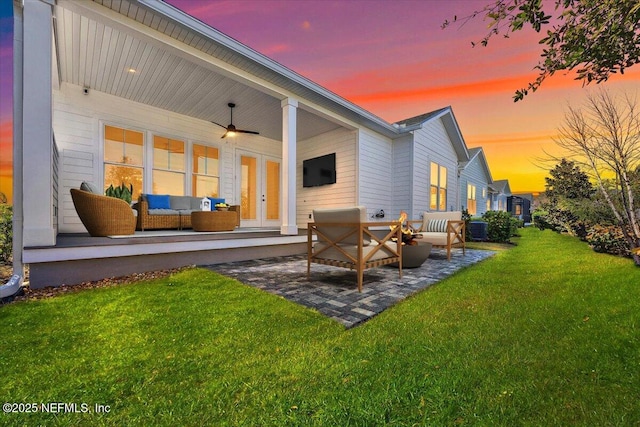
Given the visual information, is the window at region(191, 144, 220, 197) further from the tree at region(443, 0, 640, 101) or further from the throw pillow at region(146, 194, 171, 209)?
the tree at region(443, 0, 640, 101)

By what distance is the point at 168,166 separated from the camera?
6.76m

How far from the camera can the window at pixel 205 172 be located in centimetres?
721

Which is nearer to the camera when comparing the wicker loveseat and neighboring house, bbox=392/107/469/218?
the wicker loveseat

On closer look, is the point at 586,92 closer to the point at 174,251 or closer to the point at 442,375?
the point at 442,375

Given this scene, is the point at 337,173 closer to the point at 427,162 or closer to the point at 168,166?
the point at 427,162

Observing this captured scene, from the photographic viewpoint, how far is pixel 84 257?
307cm

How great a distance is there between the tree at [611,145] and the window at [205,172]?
26.3ft

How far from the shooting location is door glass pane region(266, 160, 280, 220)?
29.2ft

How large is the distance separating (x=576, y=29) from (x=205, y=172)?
24.7ft

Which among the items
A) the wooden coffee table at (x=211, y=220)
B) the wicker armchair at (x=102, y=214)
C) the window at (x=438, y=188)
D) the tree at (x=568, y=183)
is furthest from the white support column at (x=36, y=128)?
the window at (x=438, y=188)

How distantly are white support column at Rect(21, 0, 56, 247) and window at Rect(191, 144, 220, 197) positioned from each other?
4.19m

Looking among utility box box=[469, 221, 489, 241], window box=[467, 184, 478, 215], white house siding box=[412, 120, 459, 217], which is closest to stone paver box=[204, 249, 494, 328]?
white house siding box=[412, 120, 459, 217]

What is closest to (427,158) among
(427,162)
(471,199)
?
(427,162)

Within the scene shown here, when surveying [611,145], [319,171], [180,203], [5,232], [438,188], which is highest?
[319,171]
